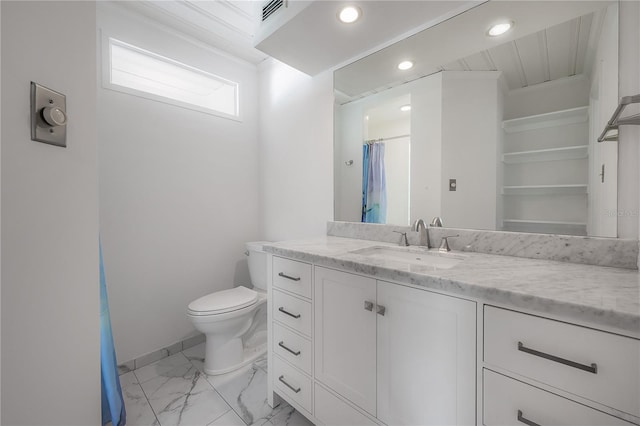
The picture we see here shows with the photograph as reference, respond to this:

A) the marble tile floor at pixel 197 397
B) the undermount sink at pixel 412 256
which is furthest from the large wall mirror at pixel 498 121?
the marble tile floor at pixel 197 397

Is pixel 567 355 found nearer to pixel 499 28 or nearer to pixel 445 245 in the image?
pixel 445 245

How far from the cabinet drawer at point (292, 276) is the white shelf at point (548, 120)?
→ 118 centimetres

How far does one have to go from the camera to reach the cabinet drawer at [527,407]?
631mm

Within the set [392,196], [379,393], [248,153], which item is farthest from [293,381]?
[248,153]

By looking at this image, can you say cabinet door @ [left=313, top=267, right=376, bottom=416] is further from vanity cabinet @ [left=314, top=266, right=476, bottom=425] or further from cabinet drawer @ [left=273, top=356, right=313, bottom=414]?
cabinet drawer @ [left=273, top=356, right=313, bottom=414]

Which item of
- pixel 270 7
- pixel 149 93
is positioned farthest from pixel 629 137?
pixel 149 93

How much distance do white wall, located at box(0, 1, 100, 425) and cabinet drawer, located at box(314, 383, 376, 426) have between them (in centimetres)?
84

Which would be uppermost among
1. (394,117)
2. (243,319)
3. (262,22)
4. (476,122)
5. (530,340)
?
(262,22)

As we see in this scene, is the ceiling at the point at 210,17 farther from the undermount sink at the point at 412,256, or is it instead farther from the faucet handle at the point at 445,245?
the faucet handle at the point at 445,245

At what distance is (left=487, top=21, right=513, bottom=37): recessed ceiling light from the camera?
1.26 meters

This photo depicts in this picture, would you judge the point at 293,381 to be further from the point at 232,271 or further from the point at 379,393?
the point at 232,271

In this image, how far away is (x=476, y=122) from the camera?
1341mm

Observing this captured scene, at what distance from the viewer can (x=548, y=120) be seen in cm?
115

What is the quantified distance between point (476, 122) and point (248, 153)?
1.94m
